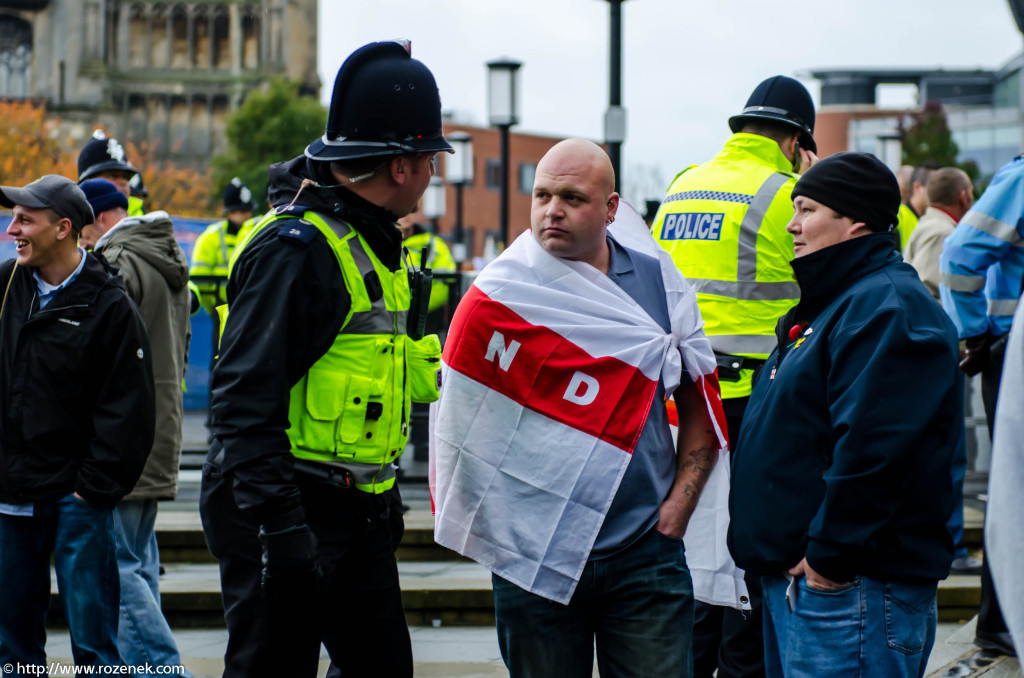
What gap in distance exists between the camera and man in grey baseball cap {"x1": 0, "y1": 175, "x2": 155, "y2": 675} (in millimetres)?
4742

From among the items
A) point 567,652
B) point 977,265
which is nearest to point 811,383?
point 567,652

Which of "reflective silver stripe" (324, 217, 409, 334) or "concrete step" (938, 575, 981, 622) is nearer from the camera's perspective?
"reflective silver stripe" (324, 217, 409, 334)

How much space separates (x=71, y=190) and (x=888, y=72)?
98423 mm

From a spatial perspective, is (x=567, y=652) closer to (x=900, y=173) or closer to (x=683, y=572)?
(x=683, y=572)

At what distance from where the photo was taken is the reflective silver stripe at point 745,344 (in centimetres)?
488

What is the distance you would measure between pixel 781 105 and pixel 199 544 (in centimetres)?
459

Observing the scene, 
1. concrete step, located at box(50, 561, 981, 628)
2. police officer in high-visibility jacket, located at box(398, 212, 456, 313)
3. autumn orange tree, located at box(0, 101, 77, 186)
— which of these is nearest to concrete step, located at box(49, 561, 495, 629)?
concrete step, located at box(50, 561, 981, 628)

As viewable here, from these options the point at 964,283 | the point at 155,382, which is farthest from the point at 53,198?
the point at 964,283

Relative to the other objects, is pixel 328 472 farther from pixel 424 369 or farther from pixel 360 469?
pixel 424 369

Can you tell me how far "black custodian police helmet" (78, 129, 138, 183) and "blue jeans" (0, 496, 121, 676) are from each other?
3.07 metres

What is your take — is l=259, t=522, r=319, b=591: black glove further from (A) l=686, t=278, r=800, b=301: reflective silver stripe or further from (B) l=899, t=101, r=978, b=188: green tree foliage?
(B) l=899, t=101, r=978, b=188: green tree foliage

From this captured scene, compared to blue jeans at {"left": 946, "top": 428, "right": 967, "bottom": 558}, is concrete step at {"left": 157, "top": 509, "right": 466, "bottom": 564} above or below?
below

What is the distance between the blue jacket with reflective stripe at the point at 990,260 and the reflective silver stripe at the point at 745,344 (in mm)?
1603

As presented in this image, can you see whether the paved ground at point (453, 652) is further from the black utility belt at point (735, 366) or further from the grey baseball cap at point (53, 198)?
the grey baseball cap at point (53, 198)
